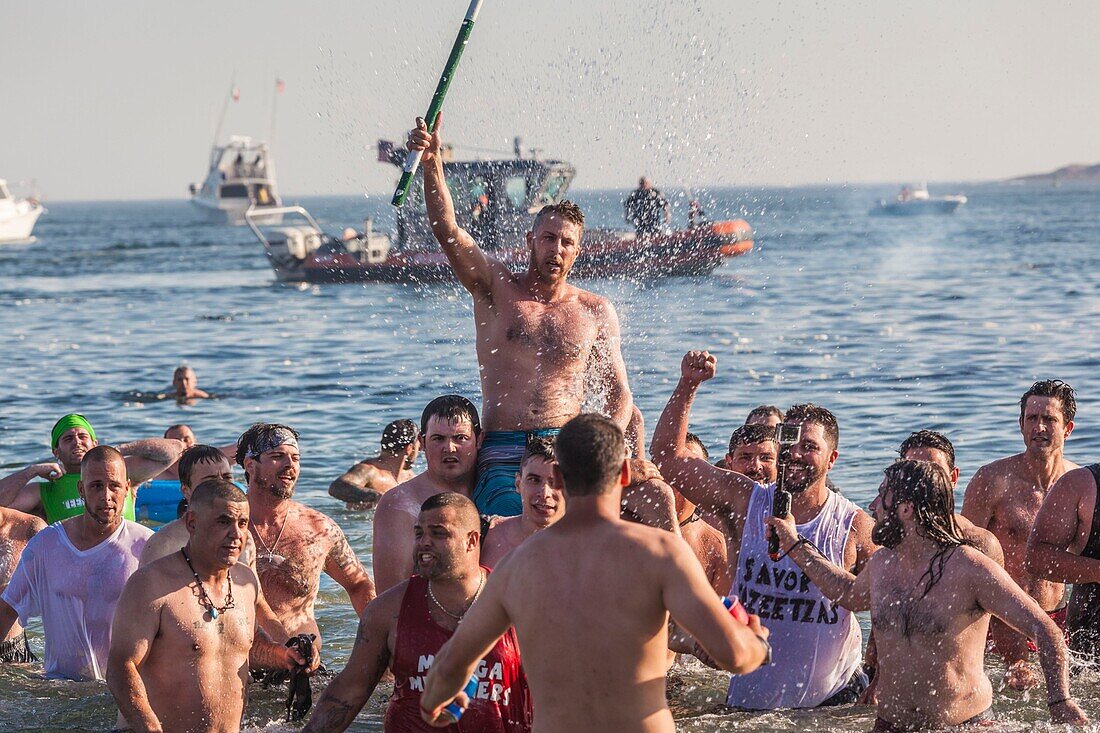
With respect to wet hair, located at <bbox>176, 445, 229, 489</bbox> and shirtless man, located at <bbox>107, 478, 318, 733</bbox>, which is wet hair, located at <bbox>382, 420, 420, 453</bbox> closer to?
wet hair, located at <bbox>176, 445, 229, 489</bbox>

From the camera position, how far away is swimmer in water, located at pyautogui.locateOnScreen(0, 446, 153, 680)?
6445mm

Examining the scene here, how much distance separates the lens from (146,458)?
9344 millimetres

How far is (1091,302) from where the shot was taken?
28.4 meters

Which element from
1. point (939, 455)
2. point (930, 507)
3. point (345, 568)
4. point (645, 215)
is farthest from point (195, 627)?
point (645, 215)

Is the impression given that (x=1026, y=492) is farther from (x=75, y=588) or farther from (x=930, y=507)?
(x=75, y=588)

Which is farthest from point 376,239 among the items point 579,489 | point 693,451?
point 579,489

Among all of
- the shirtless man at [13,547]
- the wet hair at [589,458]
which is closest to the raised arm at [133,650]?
the wet hair at [589,458]

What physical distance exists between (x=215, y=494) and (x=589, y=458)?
1.93 m

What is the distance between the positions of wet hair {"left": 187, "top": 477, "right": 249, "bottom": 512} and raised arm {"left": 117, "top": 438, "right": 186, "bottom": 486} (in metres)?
4.19

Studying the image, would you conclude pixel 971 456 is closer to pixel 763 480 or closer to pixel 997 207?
pixel 763 480

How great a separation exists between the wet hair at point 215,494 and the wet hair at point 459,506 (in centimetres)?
81

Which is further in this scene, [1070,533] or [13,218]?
[13,218]

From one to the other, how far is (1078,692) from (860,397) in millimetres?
10708

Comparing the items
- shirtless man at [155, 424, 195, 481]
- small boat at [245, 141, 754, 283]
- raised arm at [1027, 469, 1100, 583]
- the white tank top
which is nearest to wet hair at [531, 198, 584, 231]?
the white tank top
